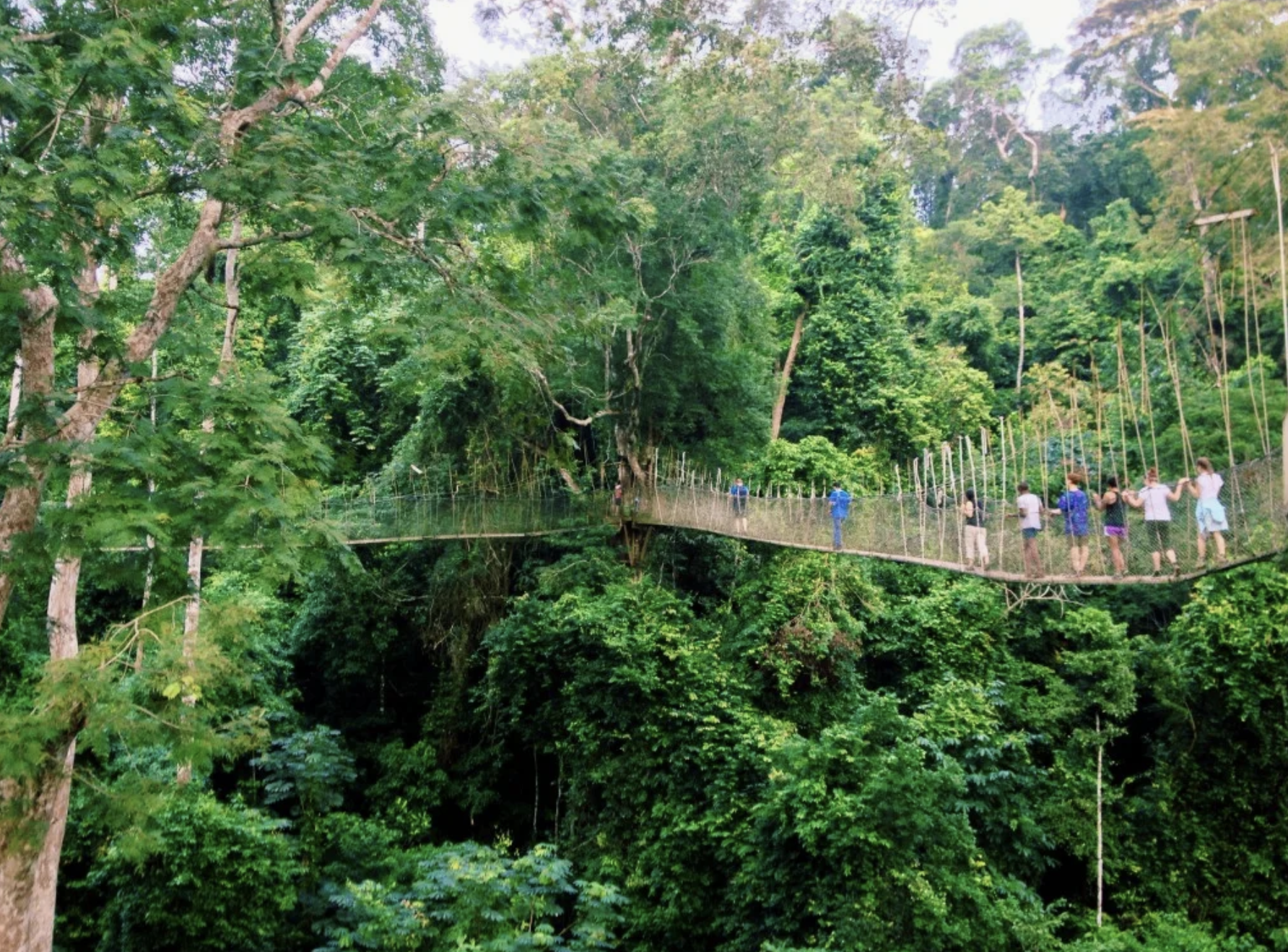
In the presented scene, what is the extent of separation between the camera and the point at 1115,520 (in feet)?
15.2

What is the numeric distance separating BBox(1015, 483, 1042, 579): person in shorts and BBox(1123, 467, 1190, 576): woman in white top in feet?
1.43

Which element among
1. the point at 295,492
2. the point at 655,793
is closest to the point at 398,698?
the point at 655,793

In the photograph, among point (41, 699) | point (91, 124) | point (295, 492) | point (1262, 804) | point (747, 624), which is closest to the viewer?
point (41, 699)

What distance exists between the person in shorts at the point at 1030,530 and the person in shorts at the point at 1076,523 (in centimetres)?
13

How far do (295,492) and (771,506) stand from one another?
396cm

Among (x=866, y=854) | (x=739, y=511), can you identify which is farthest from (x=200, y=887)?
(x=739, y=511)

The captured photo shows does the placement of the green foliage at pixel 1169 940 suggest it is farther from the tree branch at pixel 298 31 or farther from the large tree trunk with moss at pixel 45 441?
the tree branch at pixel 298 31

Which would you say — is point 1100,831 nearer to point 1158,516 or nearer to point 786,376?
point 1158,516

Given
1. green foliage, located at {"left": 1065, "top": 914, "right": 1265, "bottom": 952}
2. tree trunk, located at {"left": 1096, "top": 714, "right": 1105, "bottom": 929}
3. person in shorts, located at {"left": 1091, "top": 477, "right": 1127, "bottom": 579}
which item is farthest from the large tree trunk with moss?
tree trunk, located at {"left": 1096, "top": 714, "right": 1105, "bottom": 929}

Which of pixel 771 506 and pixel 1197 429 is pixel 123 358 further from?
pixel 1197 429

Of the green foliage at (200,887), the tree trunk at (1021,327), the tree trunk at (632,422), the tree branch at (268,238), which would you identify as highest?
the tree trunk at (1021,327)

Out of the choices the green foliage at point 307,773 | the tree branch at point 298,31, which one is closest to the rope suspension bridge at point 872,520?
the green foliage at point 307,773

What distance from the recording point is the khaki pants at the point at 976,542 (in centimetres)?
492

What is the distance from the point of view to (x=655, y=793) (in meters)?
6.93
